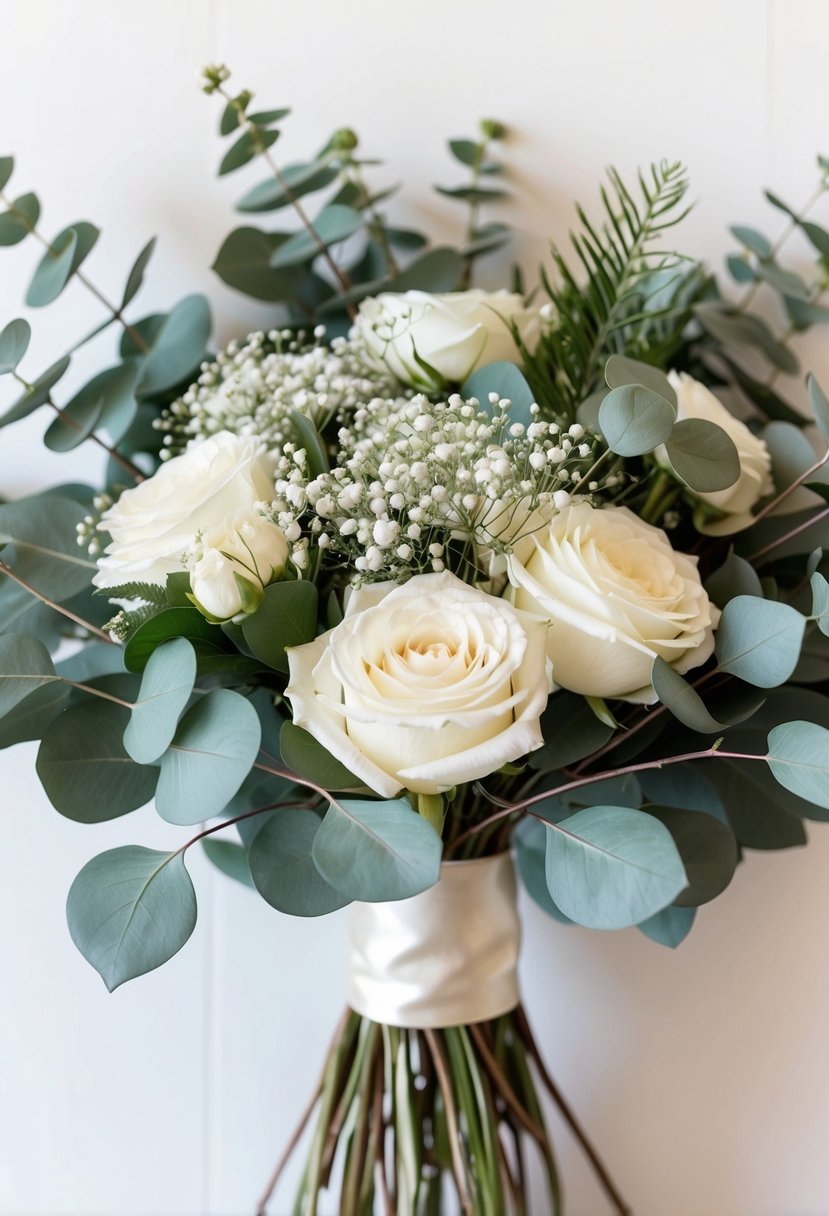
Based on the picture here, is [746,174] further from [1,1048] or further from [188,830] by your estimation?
[1,1048]

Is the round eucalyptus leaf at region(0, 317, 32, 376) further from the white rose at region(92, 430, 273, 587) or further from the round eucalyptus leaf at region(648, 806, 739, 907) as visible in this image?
the round eucalyptus leaf at region(648, 806, 739, 907)

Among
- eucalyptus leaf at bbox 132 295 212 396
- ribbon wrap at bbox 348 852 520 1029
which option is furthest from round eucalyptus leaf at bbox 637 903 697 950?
eucalyptus leaf at bbox 132 295 212 396

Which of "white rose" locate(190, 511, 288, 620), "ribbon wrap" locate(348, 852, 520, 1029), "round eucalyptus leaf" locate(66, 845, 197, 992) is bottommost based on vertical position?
"ribbon wrap" locate(348, 852, 520, 1029)

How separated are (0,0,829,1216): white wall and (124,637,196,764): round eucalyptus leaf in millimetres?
296

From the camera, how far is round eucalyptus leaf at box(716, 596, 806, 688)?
0.50 m

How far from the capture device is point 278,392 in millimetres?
621

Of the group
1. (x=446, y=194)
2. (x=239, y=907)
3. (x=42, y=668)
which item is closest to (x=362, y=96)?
(x=446, y=194)

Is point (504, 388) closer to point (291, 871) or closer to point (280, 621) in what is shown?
point (280, 621)

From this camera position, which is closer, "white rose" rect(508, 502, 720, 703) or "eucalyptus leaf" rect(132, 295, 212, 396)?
"white rose" rect(508, 502, 720, 703)

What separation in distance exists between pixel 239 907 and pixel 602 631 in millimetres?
464

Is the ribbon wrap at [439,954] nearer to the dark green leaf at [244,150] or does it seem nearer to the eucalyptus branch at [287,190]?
the eucalyptus branch at [287,190]

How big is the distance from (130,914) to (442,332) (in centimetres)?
40

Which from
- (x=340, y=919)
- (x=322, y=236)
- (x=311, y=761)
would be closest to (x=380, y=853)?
(x=311, y=761)

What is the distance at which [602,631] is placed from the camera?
0.49m
